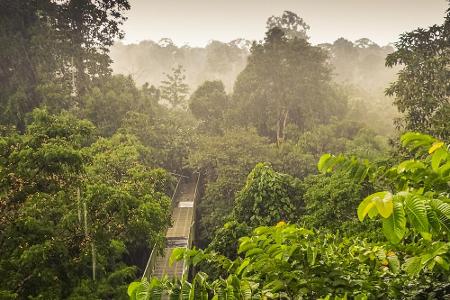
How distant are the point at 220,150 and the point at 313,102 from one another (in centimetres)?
962

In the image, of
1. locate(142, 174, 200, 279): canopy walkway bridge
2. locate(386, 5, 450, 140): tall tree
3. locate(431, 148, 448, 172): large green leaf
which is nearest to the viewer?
locate(431, 148, 448, 172): large green leaf

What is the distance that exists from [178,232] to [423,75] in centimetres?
1459

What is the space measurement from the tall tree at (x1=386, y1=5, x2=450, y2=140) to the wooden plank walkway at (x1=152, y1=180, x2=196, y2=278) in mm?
10519

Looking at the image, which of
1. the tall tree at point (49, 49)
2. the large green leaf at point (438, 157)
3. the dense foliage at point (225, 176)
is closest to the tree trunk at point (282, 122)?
the dense foliage at point (225, 176)

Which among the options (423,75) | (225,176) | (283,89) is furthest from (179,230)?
(423,75)

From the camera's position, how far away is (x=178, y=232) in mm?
21547

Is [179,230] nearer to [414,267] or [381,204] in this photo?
[414,267]

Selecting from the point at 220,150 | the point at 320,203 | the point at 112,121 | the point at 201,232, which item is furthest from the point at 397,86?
the point at 112,121

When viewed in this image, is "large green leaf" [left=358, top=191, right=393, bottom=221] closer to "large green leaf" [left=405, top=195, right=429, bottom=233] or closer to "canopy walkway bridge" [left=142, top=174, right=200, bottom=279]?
"large green leaf" [left=405, top=195, right=429, bottom=233]

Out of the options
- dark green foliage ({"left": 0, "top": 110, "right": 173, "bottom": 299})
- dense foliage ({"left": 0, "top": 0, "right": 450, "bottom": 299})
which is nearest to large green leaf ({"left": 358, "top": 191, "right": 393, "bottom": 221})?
dense foliage ({"left": 0, "top": 0, "right": 450, "bottom": 299})

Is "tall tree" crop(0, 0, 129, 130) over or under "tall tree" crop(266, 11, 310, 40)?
under

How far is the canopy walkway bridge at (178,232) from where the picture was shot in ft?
55.3

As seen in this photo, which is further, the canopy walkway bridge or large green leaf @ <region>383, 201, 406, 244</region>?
the canopy walkway bridge

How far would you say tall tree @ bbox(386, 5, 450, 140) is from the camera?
14.3m
